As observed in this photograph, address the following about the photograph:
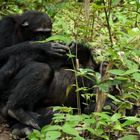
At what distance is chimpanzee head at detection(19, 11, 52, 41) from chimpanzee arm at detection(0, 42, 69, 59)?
567 mm

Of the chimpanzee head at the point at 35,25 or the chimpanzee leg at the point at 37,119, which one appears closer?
the chimpanzee leg at the point at 37,119

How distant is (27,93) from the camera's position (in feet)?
16.4

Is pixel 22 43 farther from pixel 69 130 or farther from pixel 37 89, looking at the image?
pixel 69 130

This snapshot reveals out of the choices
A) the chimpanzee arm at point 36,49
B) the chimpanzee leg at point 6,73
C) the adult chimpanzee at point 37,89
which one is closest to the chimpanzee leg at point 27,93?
the adult chimpanzee at point 37,89

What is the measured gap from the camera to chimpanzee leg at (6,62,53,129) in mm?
4986

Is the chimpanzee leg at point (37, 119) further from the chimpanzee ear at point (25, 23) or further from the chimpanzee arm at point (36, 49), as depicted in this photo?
the chimpanzee ear at point (25, 23)

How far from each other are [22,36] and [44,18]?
392 mm

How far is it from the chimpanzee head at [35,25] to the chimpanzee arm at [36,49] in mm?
567

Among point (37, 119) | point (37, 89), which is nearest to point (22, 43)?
point (37, 89)

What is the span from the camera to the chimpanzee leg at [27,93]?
4.99 m

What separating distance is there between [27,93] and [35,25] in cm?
146

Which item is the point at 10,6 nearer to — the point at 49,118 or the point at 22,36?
the point at 22,36

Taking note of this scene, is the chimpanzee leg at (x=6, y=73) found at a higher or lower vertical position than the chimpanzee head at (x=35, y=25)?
lower

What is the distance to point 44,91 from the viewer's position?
5.16 m
